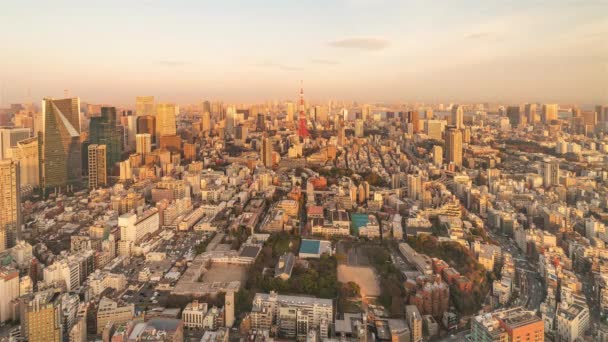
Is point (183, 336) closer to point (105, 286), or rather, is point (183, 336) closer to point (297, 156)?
point (105, 286)

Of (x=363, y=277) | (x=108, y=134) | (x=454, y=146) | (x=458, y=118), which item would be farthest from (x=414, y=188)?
(x=108, y=134)

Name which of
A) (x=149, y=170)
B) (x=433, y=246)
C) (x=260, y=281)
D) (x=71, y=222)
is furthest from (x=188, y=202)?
(x=433, y=246)

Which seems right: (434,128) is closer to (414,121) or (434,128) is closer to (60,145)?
(414,121)

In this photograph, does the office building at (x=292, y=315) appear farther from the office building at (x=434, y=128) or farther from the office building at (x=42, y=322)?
the office building at (x=434, y=128)

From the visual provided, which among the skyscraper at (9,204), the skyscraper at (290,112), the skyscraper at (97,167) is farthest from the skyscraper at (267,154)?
the skyscraper at (9,204)

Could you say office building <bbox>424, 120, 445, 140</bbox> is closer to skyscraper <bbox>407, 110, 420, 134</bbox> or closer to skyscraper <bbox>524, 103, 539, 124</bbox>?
skyscraper <bbox>407, 110, 420, 134</bbox>

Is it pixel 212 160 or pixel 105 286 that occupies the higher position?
pixel 212 160
